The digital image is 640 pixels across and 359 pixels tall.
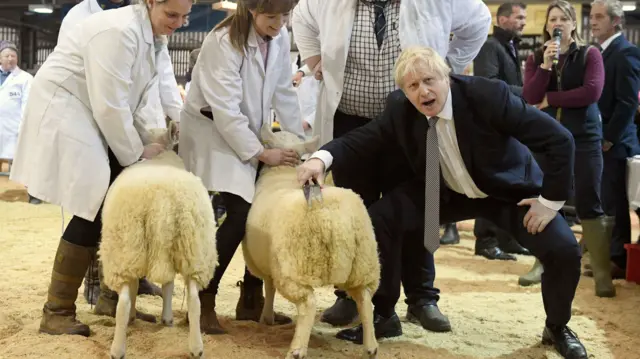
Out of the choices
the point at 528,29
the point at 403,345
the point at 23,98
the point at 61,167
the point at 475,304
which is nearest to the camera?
the point at 61,167

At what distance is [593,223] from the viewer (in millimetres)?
4684

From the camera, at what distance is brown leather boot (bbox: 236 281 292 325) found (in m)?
3.80

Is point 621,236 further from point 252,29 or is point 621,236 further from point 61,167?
point 61,167

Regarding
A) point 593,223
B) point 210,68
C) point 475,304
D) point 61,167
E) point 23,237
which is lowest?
point 23,237

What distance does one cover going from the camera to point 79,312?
12.6ft

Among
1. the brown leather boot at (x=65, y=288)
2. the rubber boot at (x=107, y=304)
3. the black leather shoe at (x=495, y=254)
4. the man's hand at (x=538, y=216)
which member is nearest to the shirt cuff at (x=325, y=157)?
the man's hand at (x=538, y=216)

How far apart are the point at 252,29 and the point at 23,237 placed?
3970 mm

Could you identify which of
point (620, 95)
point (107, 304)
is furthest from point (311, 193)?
point (620, 95)

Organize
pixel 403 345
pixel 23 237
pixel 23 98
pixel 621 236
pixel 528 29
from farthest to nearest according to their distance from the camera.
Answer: pixel 528 29 → pixel 23 98 → pixel 23 237 → pixel 621 236 → pixel 403 345

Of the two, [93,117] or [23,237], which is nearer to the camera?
[93,117]

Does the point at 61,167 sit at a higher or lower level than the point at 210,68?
lower

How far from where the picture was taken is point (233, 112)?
3426 mm

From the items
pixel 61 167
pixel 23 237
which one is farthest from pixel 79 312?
pixel 23 237

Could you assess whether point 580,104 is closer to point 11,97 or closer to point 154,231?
point 154,231
